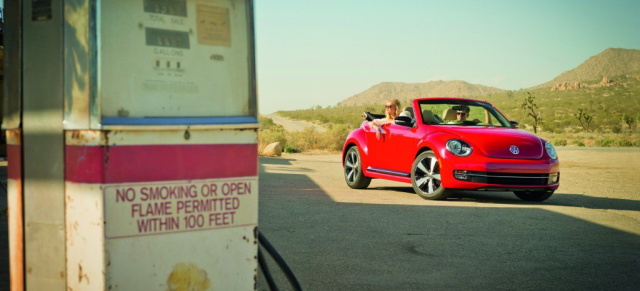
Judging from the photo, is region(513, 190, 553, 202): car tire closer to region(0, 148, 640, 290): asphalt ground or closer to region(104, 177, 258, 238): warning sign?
region(0, 148, 640, 290): asphalt ground

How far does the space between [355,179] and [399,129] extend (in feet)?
4.65

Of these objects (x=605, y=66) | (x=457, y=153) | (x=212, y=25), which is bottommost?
(x=457, y=153)

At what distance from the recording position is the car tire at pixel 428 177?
10.6 metres

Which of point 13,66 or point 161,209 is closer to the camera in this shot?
point 161,209

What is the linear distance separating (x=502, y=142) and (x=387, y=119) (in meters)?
2.51

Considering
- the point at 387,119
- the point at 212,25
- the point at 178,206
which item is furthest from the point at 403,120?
the point at 178,206

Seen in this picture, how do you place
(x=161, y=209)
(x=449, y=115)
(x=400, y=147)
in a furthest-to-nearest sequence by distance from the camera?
(x=449, y=115)
(x=400, y=147)
(x=161, y=209)

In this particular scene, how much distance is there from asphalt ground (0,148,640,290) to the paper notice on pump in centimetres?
215

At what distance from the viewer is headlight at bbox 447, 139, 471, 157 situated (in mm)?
10328

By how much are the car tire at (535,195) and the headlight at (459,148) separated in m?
1.54

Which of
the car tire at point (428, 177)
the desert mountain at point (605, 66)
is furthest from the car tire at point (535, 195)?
the desert mountain at point (605, 66)

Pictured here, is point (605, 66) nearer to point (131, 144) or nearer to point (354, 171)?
point (354, 171)

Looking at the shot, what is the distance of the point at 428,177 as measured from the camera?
35.3ft

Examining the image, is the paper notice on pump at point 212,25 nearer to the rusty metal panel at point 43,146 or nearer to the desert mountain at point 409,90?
the rusty metal panel at point 43,146
